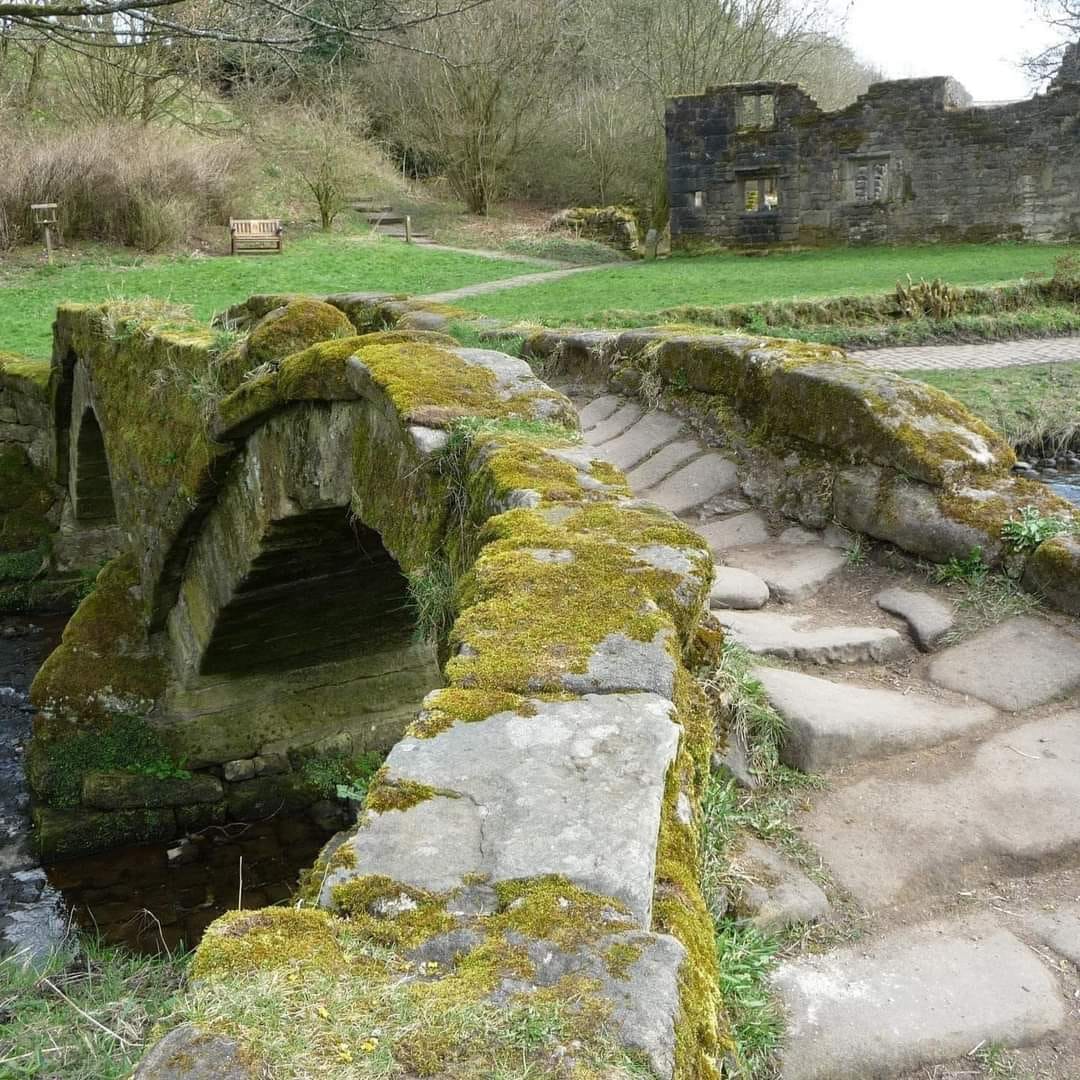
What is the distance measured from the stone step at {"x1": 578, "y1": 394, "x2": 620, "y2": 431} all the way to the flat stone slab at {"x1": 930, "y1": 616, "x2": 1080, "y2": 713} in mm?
2946

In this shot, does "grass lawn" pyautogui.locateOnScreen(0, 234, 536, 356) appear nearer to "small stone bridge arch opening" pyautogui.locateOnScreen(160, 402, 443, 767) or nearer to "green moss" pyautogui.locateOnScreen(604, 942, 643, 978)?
"small stone bridge arch opening" pyautogui.locateOnScreen(160, 402, 443, 767)

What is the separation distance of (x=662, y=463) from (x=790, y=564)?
1.24 m

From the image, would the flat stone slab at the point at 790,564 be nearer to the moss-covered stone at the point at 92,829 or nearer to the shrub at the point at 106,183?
the moss-covered stone at the point at 92,829

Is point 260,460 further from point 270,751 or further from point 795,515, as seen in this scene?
point 270,751

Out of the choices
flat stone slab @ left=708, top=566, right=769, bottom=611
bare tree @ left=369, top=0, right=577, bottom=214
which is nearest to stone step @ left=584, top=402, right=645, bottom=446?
flat stone slab @ left=708, top=566, right=769, bottom=611

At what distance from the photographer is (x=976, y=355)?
1261 centimetres

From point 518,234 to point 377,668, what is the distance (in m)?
21.0

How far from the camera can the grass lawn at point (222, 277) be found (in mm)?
16922

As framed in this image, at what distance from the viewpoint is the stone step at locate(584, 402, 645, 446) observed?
5.77 metres

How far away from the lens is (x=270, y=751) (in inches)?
350

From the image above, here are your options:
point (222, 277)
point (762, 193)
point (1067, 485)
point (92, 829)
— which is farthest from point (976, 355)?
point (762, 193)

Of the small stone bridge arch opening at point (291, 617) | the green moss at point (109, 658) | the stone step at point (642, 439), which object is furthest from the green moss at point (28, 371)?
the stone step at point (642, 439)

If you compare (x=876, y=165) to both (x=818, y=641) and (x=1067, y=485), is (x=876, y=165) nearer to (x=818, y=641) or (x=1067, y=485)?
(x=1067, y=485)

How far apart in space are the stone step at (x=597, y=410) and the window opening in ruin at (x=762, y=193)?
66.6ft
